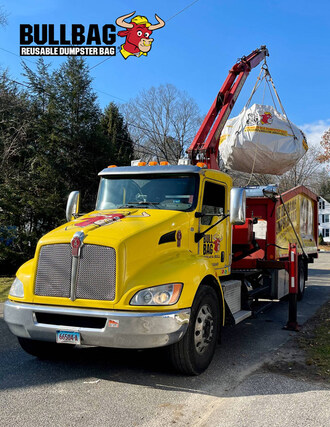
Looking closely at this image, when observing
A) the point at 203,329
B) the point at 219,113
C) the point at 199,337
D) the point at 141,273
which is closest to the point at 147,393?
the point at 199,337

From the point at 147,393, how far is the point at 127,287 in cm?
108

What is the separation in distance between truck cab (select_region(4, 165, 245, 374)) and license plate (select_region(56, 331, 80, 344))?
0.01 meters

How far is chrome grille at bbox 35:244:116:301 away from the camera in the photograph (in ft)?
13.8

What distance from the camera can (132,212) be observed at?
17.1ft

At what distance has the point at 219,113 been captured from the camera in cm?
850

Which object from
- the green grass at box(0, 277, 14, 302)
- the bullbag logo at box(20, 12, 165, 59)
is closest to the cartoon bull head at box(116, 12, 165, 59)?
the bullbag logo at box(20, 12, 165, 59)

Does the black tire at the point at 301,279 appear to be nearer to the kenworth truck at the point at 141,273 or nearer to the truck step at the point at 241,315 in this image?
the kenworth truck at the point at 141,273

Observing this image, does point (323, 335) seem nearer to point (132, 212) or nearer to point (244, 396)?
point (244, 396)

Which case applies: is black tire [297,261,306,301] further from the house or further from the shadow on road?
the house

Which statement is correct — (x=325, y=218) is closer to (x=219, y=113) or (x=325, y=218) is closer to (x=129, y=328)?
(x=219, y=113)

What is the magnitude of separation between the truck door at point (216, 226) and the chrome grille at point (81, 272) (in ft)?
5.05

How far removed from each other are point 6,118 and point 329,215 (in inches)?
2177

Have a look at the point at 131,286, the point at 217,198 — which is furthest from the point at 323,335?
the point at 131,286

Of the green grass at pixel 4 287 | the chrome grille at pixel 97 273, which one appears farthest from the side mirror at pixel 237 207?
the green grass at pixel 4 287
